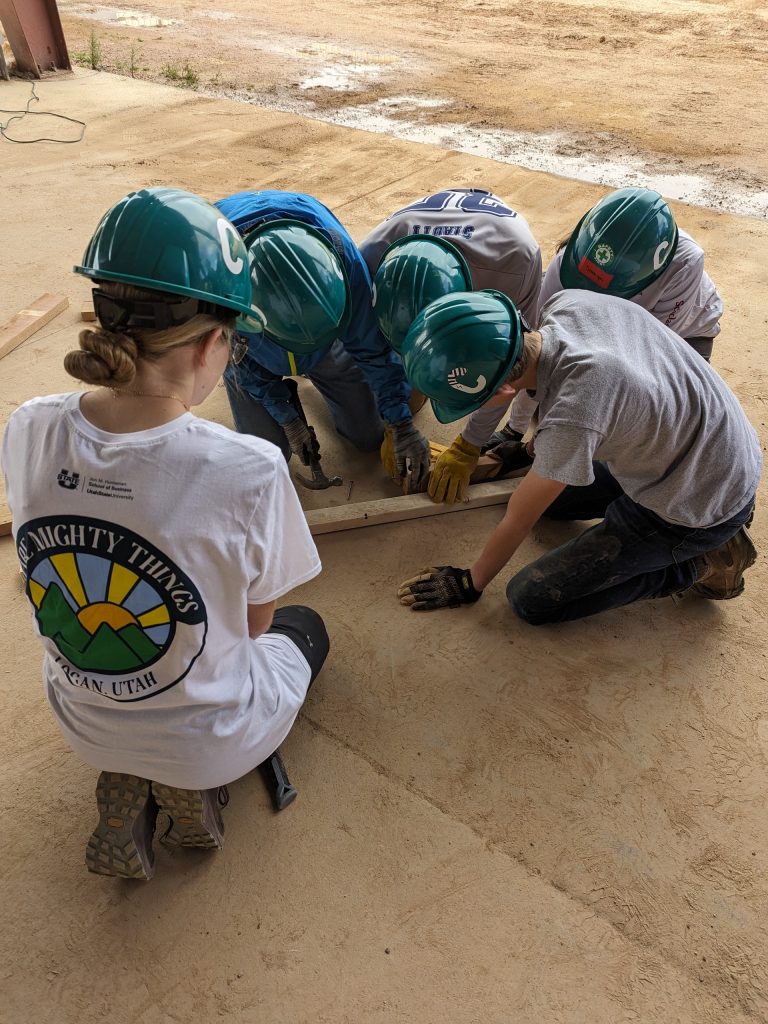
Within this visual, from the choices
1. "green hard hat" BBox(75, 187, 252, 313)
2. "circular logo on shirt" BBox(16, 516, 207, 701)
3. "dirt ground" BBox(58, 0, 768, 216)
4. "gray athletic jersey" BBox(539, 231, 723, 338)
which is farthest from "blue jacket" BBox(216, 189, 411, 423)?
"dirt ground" BBox(58, 0, 768, 216)

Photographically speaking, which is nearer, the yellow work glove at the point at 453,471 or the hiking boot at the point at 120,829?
the hiking boot at the point at 120,829

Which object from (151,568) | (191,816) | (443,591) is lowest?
(443,591)

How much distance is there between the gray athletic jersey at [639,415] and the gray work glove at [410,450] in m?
1.07

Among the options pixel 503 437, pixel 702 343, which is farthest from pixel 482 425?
pixel 702 343

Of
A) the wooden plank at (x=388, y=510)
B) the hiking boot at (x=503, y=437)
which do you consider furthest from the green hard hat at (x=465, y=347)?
the hiking boot at (x=503, y=437)

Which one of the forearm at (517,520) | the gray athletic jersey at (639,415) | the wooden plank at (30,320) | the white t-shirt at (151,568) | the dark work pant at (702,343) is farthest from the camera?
the wooden plank at (30,320)

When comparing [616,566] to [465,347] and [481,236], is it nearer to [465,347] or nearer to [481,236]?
[465,347]

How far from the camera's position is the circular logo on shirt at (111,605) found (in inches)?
59.3

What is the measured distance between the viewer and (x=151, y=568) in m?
1.51

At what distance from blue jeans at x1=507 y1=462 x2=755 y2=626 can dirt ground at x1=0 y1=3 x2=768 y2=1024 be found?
0.39 feet

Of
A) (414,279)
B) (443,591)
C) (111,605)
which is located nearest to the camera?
(111,605)

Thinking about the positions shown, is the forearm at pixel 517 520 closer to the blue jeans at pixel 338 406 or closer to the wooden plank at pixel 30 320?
the blue jeans at pixel 338 406

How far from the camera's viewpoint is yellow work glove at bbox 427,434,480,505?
337 cm

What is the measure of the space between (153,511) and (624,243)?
8.05ft
